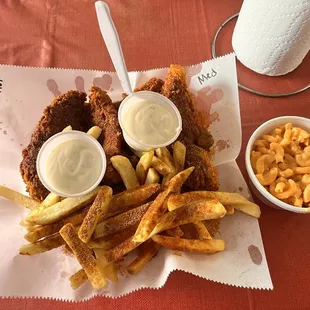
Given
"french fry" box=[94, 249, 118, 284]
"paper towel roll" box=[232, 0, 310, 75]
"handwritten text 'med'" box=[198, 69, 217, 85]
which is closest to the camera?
"french fry" box=[94, 249, 118, 284]

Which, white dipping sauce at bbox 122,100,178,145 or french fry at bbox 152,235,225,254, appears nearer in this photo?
french fry at bbox 152,235,225,254

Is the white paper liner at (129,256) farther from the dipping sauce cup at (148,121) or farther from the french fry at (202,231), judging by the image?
the dipping sauce cup at (148,121)

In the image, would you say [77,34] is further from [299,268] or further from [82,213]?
[299,268]

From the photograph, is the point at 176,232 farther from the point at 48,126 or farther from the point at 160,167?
the point at 48,126

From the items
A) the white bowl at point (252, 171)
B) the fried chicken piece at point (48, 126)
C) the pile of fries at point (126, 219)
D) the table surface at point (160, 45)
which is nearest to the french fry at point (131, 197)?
the pile of fries at point (126, 219)

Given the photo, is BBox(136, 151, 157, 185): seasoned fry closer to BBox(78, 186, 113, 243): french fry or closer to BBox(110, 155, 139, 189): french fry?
BBox(110, 155, 139, 189): french fry

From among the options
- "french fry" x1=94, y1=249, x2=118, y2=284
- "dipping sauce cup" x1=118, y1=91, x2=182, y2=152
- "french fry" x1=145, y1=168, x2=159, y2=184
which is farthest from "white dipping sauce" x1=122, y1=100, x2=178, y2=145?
"french fry" x1=94, y1=249, x2=118, y2=284

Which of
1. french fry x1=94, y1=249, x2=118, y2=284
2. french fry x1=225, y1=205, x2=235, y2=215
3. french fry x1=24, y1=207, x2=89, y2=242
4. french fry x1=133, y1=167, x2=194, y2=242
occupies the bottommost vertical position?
french fry x1=225, y1=205, x2=235, y2=215
